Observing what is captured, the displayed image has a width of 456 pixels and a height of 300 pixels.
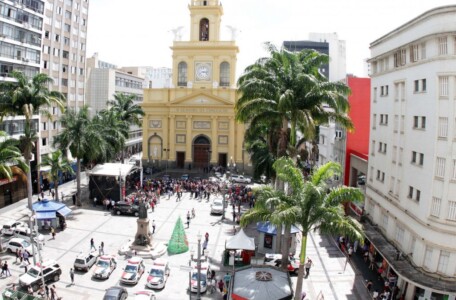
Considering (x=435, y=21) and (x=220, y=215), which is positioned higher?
(x=435, y=21)

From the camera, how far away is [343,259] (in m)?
30.1

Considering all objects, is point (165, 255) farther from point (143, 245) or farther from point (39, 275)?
point (39, 275)

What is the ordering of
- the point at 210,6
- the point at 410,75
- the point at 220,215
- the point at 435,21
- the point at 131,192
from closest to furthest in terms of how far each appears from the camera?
1. the point at 435,21
2. the point at 410,75
3. the point at 220,215
4. the point at 131,192
5. the point at 210,6

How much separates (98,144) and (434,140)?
31.3 m

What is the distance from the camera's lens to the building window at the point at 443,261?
2072 centimetres

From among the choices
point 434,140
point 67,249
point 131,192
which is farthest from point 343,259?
point 131,192

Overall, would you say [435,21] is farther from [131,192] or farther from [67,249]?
[131,192]

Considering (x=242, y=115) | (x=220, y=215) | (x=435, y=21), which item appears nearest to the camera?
(x=435, y=21)

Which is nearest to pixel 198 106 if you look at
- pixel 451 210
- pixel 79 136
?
pixel 79 136

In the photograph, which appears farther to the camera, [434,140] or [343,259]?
[343,259]

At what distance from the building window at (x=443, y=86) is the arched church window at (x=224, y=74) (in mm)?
47919

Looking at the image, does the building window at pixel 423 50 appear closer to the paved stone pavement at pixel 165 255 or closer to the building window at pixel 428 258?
the building window at pixel 428 258

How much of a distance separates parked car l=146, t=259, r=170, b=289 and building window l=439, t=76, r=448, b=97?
60.2 feet

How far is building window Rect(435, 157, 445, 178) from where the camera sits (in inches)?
814
